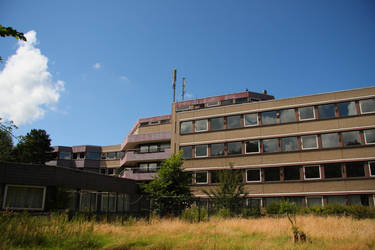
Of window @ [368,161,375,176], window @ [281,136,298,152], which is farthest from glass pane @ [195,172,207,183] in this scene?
window @ [368,161,375,176]

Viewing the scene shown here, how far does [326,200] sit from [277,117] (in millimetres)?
9813

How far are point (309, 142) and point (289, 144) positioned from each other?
6.61ft

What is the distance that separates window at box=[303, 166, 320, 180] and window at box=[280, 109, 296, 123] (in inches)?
208

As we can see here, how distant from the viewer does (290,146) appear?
3534cm

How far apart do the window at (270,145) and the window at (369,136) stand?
846 cm

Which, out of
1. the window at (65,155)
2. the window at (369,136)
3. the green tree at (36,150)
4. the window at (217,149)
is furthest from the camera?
the window at (65,155)

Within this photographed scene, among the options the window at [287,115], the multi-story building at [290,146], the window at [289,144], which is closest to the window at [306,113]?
the multi-story building at [290,146]

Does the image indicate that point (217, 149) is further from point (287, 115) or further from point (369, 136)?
point (369, 136)

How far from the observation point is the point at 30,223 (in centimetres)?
1119

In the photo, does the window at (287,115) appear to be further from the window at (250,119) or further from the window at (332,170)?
the window at (332,170)

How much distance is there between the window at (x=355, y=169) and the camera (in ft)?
104

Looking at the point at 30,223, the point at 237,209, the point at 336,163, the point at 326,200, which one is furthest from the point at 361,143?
the point at 30,223

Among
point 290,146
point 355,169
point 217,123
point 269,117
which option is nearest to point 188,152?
point 217,123

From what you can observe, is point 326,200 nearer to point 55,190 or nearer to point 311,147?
point 311,147
